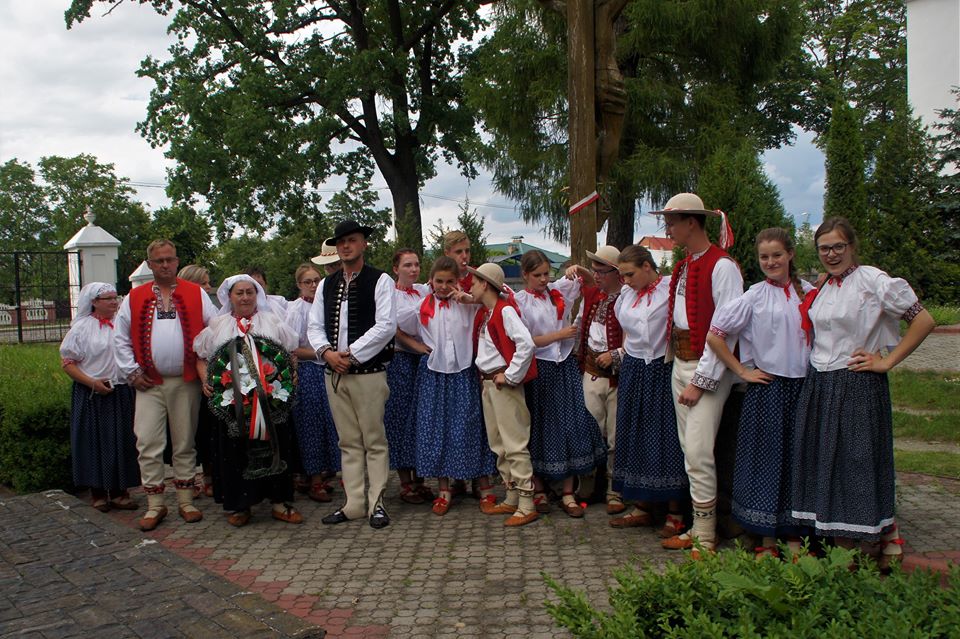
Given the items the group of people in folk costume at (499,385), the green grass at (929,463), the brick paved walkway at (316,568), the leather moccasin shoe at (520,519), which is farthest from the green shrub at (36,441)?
the green grass at (929,463)

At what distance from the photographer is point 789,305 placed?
4.75 meters

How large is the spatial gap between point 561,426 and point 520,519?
0.71 m

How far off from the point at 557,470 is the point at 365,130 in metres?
20.2

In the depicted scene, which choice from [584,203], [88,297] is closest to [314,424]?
[88,297]

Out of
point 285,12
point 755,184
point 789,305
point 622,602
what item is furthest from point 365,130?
point 622,602

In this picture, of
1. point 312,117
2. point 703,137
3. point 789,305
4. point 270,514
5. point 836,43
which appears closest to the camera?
point 789,305

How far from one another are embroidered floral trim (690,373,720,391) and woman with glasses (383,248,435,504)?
2249 mm

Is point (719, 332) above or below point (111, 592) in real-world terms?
above

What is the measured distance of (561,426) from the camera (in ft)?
19.8

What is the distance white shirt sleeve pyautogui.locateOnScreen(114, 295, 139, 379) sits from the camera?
238 inches

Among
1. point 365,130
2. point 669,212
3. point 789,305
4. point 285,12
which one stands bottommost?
point 789,305

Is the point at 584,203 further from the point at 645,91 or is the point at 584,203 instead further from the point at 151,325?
the point at 645,91

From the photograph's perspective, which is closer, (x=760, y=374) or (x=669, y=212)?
(x=760, y=374)

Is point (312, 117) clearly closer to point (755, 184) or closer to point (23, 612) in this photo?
point (755, 184)
